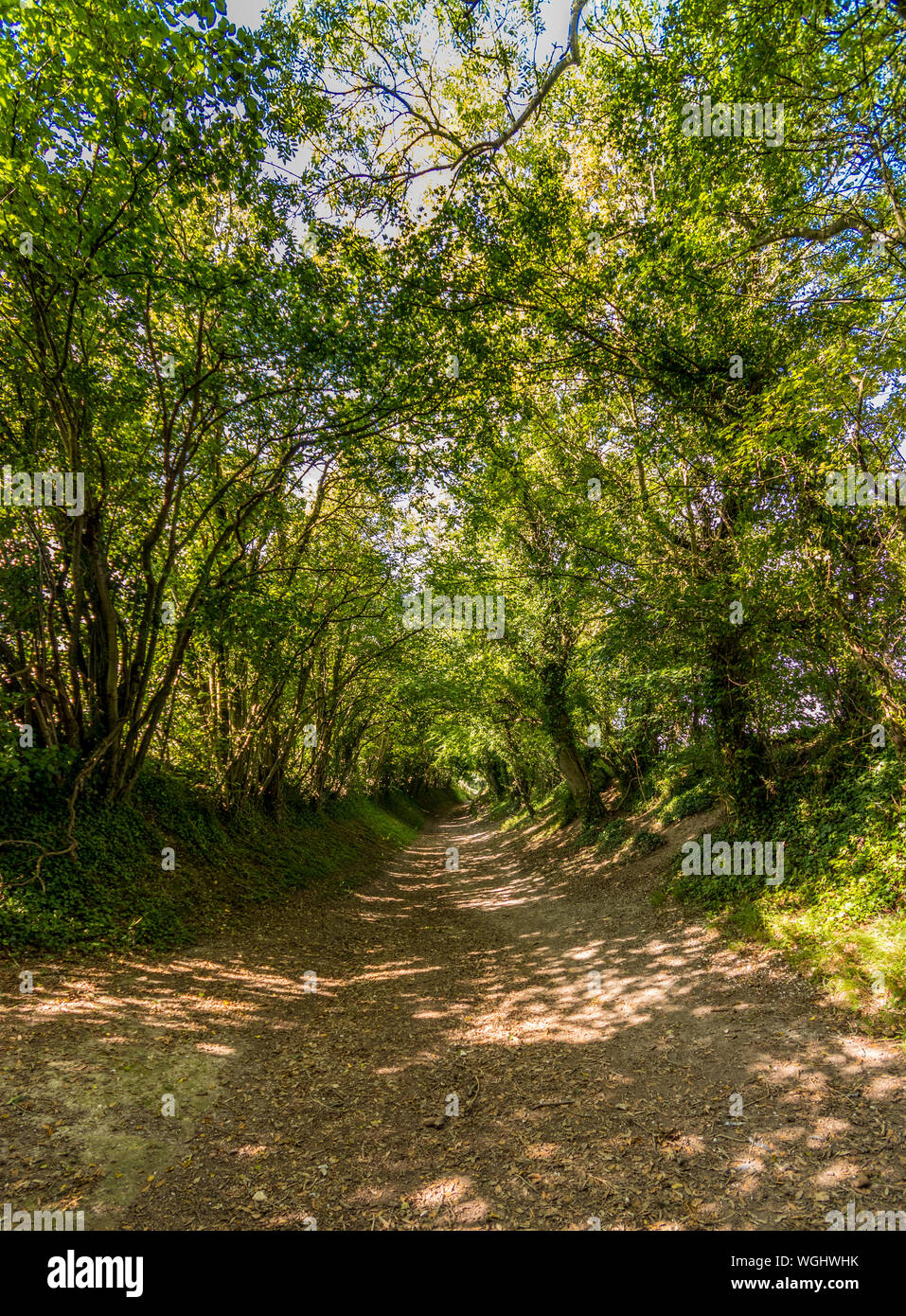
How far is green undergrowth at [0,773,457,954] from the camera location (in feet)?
22.5

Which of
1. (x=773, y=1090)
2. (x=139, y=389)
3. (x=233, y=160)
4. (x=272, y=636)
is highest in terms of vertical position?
(x=233, y=160)

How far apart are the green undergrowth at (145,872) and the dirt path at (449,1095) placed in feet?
2.78

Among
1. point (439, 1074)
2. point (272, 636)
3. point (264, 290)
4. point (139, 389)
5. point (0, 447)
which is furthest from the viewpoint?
point (272, 636)

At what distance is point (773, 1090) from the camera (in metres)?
4.39

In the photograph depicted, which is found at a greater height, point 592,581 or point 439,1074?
point 592,581

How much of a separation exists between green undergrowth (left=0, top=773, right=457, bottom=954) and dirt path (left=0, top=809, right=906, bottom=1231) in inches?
33.4

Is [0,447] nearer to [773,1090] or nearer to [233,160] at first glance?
[233,160]

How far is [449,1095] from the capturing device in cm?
478

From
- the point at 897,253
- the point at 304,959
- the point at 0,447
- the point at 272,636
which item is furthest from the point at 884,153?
the point at 304,959

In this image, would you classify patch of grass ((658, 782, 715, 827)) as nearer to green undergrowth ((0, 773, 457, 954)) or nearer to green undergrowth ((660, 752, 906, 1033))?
green undergrowth ((660, 752, 906, 1033))

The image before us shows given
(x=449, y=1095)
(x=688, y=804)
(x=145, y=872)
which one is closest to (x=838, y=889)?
(x=449, y=1095)

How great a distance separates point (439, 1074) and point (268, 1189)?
2.05 m

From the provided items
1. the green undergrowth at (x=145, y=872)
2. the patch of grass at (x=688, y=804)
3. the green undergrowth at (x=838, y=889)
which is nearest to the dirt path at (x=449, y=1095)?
the green undergrowth at (x=838, y=889)

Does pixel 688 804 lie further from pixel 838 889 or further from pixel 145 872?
pixel 145 872
